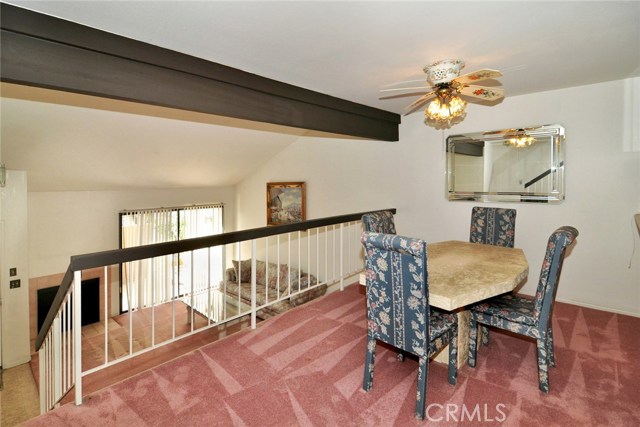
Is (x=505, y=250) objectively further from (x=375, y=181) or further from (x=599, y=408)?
(x=375, y=181)

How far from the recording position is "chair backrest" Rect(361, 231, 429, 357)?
175 cm

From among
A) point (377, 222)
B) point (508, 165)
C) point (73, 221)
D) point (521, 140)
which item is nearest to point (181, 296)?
point (377, 222)

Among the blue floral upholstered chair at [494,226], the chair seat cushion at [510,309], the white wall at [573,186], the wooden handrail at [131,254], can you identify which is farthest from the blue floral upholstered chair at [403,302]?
the white wall at [573,186]

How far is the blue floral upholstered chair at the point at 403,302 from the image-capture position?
176 centimetres

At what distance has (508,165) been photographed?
12.3 feet

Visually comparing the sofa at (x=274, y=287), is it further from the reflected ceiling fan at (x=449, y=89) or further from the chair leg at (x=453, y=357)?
the reflected ceiling fan at (x=449, y=89)

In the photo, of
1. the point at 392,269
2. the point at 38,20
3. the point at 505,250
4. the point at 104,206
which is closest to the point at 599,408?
the point at 505,250

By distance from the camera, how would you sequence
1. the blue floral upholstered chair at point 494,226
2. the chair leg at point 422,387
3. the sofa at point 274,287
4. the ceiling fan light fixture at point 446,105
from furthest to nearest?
the sofa at point 274,287 < the blue floral upholstered chair at point 494,226 < the ceiling fan light fixture at point 446,105 < the chair leg at point 422,387

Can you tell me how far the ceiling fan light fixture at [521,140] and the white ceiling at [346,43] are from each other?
44cm

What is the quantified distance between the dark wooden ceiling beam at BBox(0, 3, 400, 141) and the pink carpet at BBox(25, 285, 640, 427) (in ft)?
6.22

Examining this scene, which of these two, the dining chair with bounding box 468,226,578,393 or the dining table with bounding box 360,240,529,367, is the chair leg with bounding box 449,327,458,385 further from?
the dining chair with bounding box 468,226,578,393

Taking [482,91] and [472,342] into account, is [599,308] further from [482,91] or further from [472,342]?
[482,91]

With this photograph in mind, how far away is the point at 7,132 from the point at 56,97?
922 mm

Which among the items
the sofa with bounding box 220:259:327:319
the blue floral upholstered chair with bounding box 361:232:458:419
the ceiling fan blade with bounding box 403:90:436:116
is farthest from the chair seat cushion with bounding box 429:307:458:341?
the sofa with bounding box 220:259:327:319
